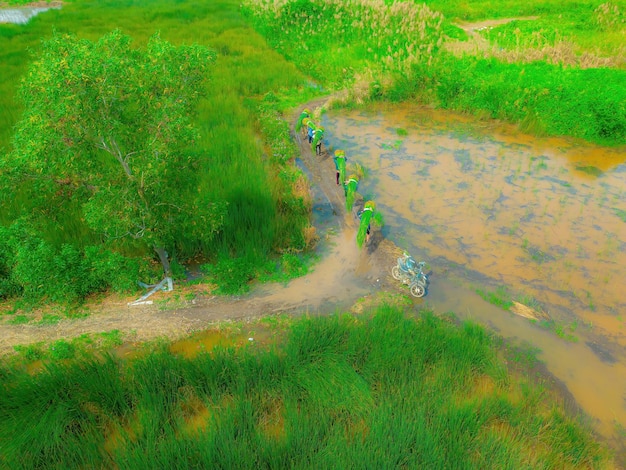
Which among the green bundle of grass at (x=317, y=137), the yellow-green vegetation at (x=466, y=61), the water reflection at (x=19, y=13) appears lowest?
the green bundle of grass at (x=317, y=137)

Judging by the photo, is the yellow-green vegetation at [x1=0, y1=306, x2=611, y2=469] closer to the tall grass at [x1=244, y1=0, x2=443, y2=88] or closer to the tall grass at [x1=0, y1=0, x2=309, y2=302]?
the tall grass at [x1=0, y1=0, x2=309, y2=302]

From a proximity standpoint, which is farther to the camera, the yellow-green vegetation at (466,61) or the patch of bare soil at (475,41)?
the patch of bare soil at (475,41)

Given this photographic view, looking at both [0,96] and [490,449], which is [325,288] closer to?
[490,449]

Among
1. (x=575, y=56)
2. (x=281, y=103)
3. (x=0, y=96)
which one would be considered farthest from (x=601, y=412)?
(x=0, y=96)

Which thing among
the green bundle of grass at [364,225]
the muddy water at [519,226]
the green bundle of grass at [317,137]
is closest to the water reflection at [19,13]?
the muddy water at [519,226]

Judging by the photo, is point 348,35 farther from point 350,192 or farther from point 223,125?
point 350,192

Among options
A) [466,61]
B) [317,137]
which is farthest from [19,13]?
[466,61]

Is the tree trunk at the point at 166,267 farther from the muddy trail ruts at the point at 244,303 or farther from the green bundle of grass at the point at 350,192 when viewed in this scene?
the green bundle of grass at the point at 350,192
